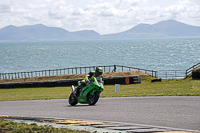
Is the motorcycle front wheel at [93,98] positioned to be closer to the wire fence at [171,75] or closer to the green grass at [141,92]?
the green grass at [141,92]

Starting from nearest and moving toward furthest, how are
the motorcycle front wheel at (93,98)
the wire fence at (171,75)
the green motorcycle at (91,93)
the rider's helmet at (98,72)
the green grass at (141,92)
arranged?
the green motorcycle at (91,93) < the rider's helmet at (98,72) < the motorcycle front wheel at (93,98) < the green grass at (141,92) < the wire fence at (171,75)

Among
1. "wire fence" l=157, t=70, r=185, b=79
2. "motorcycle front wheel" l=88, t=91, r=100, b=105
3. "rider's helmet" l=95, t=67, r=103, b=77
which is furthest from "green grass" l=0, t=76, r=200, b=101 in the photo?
"rider's helmet" l=95, t=67, r=103, b=77

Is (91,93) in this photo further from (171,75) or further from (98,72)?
(171,75)

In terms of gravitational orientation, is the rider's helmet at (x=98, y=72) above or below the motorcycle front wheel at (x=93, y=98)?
above

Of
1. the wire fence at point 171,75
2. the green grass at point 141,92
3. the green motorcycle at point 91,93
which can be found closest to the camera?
the green motorcycle at point 91,93

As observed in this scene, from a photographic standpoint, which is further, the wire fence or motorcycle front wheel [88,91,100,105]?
the wire fence

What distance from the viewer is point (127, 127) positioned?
8773 mm

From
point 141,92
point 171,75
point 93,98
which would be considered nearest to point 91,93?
point 93,98

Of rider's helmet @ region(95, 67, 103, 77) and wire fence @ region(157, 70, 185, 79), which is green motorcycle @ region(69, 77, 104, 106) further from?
Answer: wire fence @ region(157, 70, 185, 79)

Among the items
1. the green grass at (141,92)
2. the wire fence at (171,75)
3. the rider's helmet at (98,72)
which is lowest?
the wire fence at (171,75)

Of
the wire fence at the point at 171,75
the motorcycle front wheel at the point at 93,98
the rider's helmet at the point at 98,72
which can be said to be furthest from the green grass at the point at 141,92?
the rider's helmet at the point at 98,72

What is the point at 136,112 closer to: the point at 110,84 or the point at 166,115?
the point at 166,115

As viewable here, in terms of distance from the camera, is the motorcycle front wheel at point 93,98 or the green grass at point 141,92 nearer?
the motorcycle front wheel at point 93,98

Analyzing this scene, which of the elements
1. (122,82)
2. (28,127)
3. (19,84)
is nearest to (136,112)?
(28,127)
